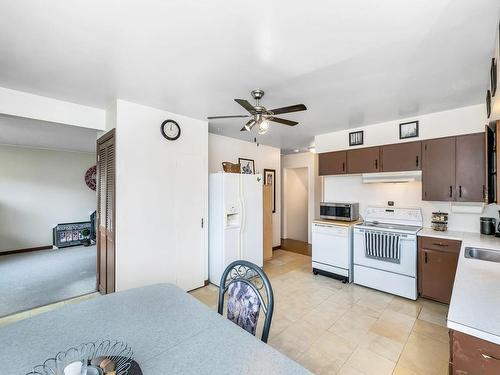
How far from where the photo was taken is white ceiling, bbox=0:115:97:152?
3682 mm

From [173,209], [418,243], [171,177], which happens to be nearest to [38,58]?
[171,177]

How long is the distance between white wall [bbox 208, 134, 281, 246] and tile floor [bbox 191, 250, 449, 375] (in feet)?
6.95

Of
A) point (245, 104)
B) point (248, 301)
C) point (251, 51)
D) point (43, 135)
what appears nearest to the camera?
point (248, 301)

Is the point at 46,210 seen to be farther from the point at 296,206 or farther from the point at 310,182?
the point at 310,182

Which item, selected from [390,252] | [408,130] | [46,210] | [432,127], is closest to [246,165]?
[408,130]

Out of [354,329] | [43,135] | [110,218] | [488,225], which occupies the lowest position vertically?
[354,329]

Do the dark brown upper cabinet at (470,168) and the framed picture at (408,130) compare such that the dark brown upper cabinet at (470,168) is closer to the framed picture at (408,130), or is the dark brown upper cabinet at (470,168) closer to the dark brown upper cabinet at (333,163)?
the framed picture at (408,130)

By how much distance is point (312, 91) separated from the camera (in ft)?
8.50

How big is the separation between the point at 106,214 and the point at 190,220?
3.50ft

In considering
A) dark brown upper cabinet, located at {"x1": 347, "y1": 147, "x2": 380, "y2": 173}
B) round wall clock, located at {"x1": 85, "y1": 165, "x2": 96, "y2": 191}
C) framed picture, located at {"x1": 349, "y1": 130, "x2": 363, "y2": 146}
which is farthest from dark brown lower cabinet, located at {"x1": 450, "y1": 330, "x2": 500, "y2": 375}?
round wall clock, located at {"x1": 85, "y1": 165, "x2": 96, "y2": 191}

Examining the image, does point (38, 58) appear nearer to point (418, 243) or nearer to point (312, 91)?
point (312, 91)

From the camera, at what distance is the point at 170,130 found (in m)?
3.25

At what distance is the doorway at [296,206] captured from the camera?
6789 mm

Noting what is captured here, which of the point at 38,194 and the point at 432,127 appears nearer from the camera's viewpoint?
the point at 432,127
